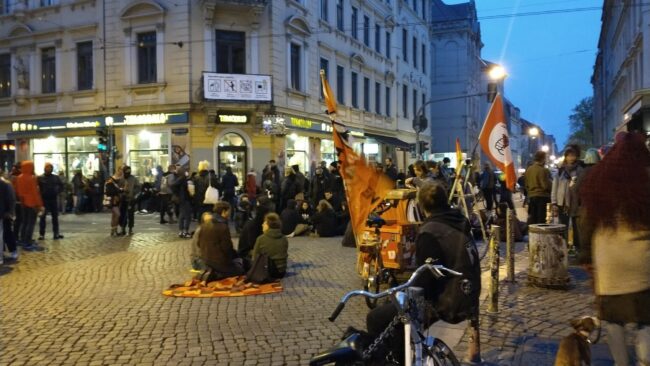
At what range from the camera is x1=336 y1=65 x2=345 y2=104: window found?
29.1m

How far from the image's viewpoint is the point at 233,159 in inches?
877

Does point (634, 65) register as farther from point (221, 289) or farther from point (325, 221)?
point (221, 289)

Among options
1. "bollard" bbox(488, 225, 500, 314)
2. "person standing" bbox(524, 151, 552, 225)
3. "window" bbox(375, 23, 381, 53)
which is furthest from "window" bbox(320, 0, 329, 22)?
"bollard" bbox(488, 225, 500, 314)

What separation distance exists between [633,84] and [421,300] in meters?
29.7

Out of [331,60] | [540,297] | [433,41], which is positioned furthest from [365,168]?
[433,41]

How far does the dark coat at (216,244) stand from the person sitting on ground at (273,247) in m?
0.46

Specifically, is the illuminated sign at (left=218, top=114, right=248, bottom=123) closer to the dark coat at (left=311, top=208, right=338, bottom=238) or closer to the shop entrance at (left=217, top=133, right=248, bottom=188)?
the shop entrance at (left=217, top=133, right=248, bottom=188)

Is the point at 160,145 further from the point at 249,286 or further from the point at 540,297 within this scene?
the point at 540,297

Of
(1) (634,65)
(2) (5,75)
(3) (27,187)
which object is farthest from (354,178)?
(1) (634,65)

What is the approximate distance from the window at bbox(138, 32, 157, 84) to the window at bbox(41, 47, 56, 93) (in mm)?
5059

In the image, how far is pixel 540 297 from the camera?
23.5ft

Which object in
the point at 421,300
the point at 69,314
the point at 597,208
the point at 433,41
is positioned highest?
the point at 433,41

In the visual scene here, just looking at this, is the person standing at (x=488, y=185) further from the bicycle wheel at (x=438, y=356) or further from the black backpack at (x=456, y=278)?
the bicycle wheel at (x=438, y=356)

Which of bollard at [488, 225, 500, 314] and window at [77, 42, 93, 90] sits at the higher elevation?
window at [77, 42, 93, 90]
